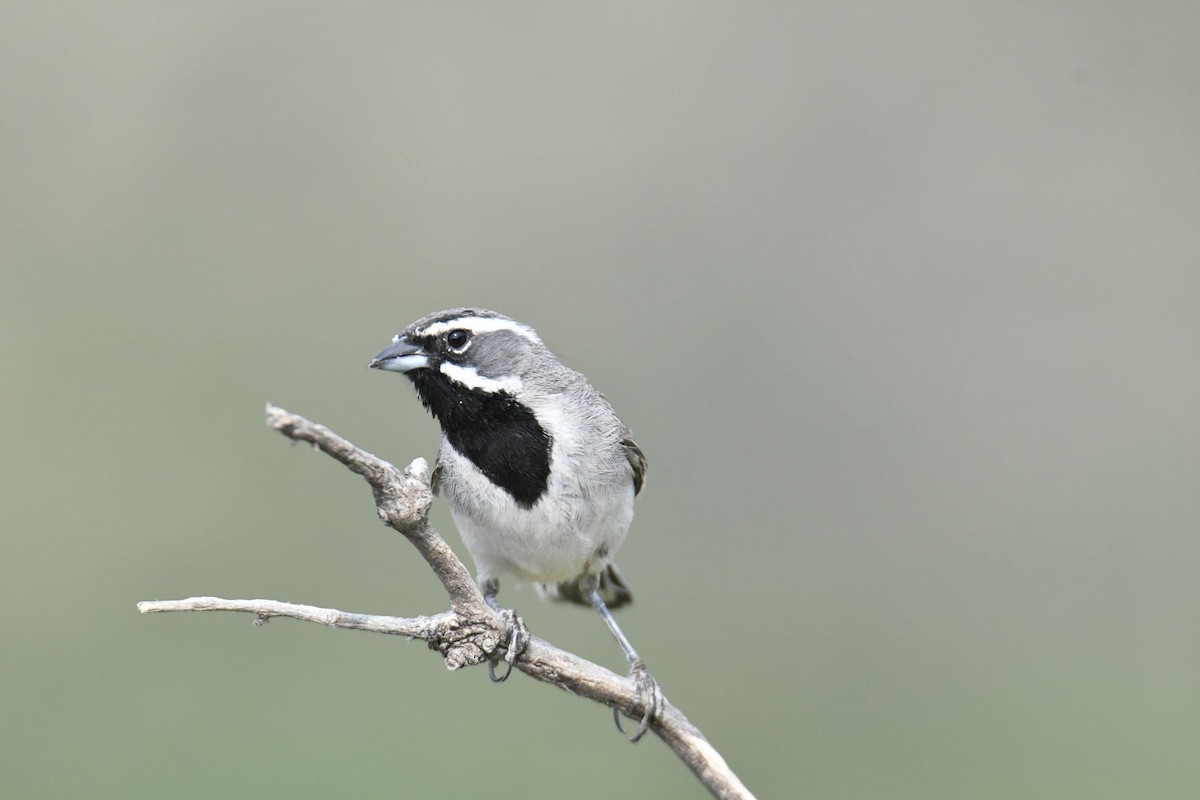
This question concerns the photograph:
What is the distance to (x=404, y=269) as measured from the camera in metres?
10.0

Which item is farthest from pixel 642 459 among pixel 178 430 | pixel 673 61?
pixel 673 61

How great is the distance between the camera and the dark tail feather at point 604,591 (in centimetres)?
579

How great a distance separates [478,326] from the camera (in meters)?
4.77

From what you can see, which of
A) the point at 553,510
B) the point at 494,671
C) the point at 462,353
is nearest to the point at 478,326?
the point at 462,353

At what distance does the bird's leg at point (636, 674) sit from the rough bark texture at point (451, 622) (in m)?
0.05

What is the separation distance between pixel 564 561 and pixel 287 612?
1902mm

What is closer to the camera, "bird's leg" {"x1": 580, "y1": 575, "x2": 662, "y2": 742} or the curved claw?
the curved claw

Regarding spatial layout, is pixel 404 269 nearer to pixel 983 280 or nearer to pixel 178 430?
pixel 178 430

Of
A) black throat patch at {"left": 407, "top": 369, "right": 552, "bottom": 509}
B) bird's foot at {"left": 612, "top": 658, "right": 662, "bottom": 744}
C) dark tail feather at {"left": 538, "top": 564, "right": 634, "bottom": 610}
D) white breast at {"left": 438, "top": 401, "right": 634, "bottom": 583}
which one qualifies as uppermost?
black throat patch at {"left": 407, "top": 369, "right": 552, "bottom": 509}

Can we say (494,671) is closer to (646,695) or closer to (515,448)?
(646,695)

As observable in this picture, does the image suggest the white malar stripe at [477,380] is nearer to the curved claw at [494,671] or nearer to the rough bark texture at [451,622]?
the curved claw at [494,671]

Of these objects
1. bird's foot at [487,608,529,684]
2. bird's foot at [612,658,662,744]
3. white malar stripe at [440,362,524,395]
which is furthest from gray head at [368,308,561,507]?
bird's foot at [487,608,529,684]

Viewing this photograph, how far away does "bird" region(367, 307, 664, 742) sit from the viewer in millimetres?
4742

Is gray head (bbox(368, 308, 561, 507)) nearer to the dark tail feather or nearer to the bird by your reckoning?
the bird
